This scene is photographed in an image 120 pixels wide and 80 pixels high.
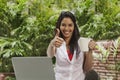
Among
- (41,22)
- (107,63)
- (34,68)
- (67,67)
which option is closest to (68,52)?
(67,67)

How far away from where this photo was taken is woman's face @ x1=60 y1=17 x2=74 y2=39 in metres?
1.79

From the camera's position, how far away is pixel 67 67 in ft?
5.65

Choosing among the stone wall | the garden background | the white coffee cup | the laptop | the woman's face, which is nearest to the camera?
the laptop

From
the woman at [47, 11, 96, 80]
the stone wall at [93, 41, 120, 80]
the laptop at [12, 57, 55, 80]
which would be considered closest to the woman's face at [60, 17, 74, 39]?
the woman at [47, 11, 96, 80]

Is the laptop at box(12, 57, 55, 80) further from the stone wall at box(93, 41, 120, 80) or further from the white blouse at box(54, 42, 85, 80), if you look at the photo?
the stone wall at box(93, 41, 120, 80)

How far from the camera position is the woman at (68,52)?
1712mm

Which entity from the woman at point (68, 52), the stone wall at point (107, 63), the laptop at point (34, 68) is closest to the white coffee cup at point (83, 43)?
the woman at point (68, 52)

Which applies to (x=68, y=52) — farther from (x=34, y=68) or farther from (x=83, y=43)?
(x=34, y=68)

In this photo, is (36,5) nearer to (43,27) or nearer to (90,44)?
(43,27)

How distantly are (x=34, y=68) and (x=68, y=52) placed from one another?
0.26m

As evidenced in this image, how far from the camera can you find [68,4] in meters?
5.34

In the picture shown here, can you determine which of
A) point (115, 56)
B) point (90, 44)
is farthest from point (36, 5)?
point (90, 44)

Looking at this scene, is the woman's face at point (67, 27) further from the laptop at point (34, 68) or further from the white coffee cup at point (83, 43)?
the laptop at point (34, 68)

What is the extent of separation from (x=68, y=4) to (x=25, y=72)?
149 inches
